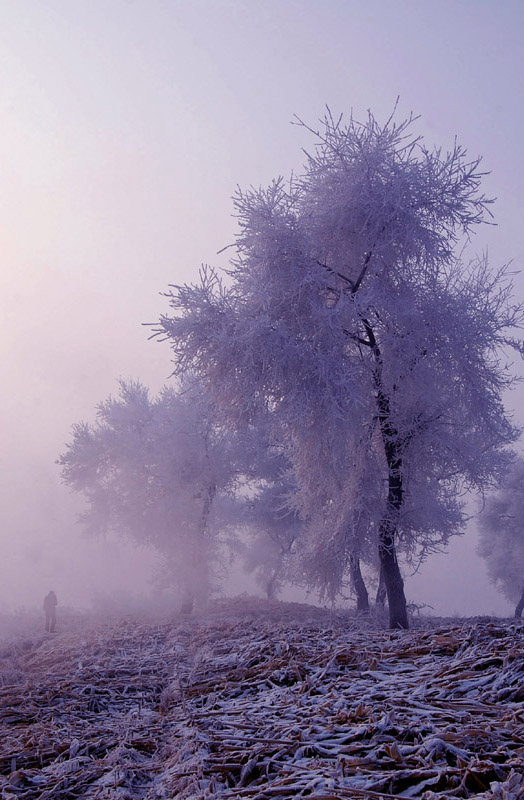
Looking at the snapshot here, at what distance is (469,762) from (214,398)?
9.52 meters

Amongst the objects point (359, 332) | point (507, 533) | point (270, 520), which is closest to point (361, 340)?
point (359, 332)

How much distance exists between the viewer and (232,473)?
2467 centimetres

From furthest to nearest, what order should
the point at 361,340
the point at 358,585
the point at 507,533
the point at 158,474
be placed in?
the point at 507,533, the point at 158,474, the point at 358,585, the point at 361,340

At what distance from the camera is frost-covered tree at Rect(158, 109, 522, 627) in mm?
11500

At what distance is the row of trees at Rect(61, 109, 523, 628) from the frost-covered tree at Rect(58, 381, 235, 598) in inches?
394

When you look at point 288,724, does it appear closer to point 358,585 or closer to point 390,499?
point 390,499

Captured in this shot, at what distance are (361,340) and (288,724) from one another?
376 inches

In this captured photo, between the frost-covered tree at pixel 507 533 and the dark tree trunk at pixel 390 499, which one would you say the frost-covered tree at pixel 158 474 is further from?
the frost-covered tree at pixel 507 533

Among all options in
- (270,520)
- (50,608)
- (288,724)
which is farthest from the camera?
(270,520)

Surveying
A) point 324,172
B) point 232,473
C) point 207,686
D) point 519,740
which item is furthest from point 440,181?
point 232,473

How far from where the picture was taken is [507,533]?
31156mm

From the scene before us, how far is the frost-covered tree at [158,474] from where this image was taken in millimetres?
23875

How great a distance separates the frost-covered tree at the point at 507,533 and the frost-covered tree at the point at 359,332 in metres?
17.5

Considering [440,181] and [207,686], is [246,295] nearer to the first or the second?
[440,181]
